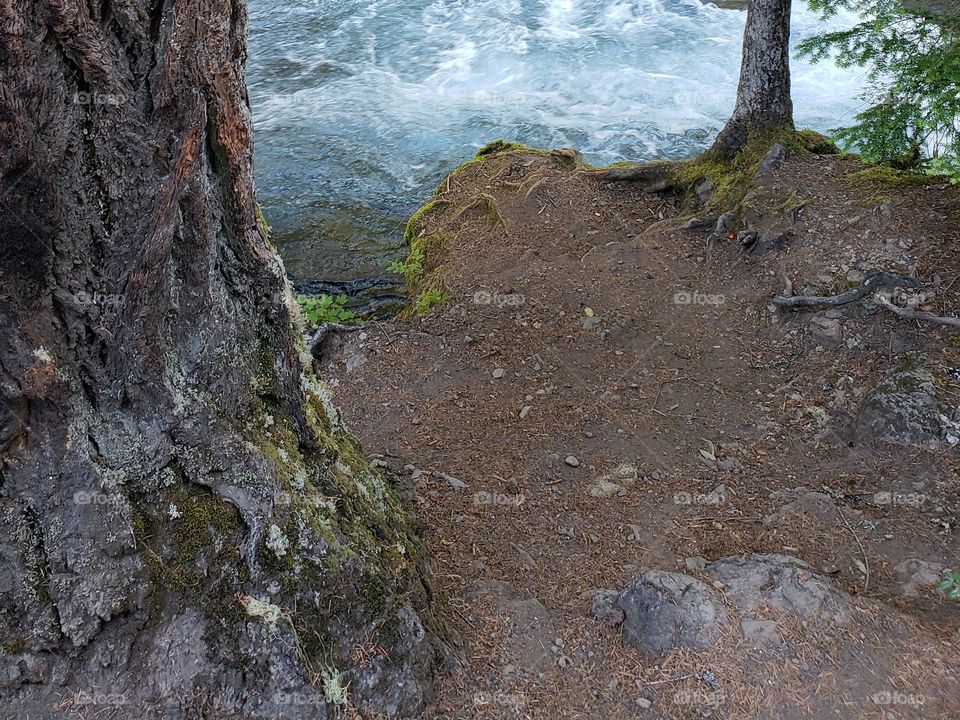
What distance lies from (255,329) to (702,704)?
2516 millimetres

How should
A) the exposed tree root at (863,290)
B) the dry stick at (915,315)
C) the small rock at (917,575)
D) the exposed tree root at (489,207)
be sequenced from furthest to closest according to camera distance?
the exposed tree root at (489,207)
the exposed tree root at (863,290)
the dry stick at (915,315)
the small rock at (917,575)

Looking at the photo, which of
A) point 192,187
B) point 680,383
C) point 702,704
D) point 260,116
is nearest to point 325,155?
point 260,116

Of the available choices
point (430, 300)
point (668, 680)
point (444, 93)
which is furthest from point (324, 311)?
point (444, 93)

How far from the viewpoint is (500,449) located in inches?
204

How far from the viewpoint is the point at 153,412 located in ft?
9.11

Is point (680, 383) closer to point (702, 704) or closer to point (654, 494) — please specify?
point (654, 494)

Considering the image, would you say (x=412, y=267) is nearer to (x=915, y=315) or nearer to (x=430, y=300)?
(x=430, y=300)

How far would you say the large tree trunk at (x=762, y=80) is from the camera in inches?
284

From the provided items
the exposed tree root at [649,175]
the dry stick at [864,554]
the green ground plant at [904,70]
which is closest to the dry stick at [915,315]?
the green ground plant at [904,70]

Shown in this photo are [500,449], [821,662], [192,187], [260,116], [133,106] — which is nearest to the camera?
[133,106]

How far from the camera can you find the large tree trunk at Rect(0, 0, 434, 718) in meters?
2.29

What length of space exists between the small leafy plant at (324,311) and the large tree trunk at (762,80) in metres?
4.44

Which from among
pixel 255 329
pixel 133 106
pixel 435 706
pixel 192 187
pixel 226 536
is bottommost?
pixel 435 706

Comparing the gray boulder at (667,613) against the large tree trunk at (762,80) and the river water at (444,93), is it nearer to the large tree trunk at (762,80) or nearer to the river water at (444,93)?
the large tree trunk at (762,80)
